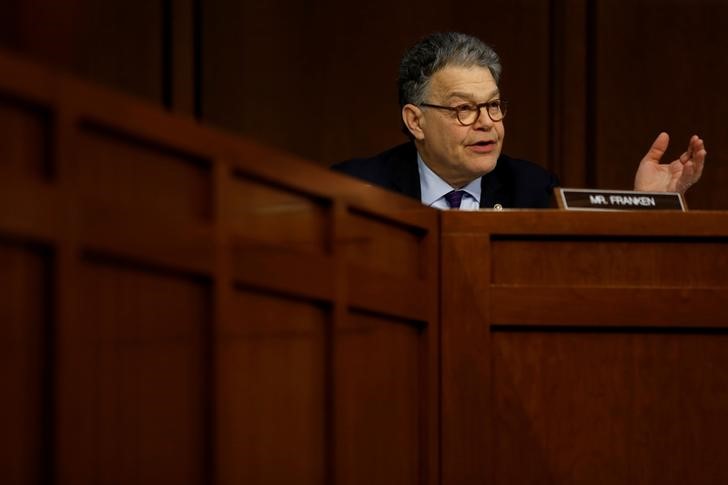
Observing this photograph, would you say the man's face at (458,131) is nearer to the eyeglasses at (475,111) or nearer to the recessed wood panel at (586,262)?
the eyeglasses at (475,111)

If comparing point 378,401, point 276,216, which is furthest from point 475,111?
point 276,216

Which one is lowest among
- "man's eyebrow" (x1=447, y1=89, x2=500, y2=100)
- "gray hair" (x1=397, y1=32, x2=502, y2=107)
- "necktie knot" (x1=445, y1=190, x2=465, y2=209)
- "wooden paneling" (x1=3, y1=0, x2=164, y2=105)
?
"necktie knot" (x1=445, y1=190, x2=465, y2=209)

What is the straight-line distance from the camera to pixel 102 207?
52.6 inches

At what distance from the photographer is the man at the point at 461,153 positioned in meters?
3.00

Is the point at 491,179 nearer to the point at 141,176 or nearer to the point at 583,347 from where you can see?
the point at 583,347

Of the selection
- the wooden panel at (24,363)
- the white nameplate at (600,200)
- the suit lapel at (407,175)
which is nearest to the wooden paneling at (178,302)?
the wooden panel at (24,363)

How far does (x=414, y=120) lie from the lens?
3.16m

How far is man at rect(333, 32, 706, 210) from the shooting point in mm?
3000

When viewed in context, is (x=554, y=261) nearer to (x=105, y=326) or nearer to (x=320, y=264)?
(x=320, y=264)

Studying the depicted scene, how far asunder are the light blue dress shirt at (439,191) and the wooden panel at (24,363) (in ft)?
5.95

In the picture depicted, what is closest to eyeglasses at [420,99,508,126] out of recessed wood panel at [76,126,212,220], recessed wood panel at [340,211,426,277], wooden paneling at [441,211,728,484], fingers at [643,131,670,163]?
fingers at [643,131,670,163]

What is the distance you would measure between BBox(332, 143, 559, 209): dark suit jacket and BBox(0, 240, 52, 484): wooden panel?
1755mm

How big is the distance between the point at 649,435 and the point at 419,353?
16.1 inches

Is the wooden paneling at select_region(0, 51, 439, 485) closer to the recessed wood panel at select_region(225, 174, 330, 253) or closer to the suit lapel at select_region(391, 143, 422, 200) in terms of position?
the recessed wood panel at select_region(225, 174, 330, 253)
